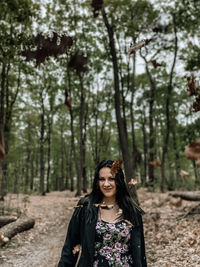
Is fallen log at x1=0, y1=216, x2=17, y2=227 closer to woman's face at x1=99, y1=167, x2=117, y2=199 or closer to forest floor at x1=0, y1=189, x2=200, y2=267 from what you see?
forest floor at x1=0, y1=189, x2=200, y2=267

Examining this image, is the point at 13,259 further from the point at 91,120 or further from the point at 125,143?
the point at 91,120

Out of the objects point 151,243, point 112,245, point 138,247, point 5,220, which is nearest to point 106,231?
point 112,245

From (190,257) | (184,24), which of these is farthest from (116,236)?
(184,24)

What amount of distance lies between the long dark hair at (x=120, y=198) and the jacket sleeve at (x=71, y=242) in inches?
6.4

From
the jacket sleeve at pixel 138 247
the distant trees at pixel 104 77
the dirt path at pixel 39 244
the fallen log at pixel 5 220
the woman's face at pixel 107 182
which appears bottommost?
the dirt path at pixel 39 244

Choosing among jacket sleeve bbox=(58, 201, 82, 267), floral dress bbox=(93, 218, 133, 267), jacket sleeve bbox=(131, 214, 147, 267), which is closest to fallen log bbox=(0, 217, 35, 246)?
jacket sleeve bbox=(58, 201, 82, 267)

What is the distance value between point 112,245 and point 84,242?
0.29 m

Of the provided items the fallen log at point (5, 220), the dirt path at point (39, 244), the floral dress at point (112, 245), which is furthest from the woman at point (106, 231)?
the fallen log at point (5, 220)

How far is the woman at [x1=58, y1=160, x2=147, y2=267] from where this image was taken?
228cm

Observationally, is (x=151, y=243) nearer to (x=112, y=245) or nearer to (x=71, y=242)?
(x=112, y=245)

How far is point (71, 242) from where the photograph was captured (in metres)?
2.36

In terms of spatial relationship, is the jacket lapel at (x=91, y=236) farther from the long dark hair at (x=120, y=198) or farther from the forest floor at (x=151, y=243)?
the forest floor at (x=151, y=243)

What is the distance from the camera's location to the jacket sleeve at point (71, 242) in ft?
7.39

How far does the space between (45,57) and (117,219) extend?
2034 millimetres
